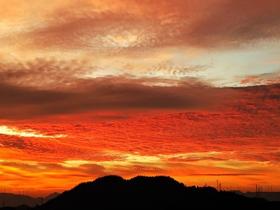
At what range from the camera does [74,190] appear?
134875 millimetres

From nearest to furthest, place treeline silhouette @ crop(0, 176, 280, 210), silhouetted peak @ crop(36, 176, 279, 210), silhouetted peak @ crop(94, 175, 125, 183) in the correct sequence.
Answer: treeline silhouette @ crop(0, 176, 280, 210), silhouetted peak @ crop(36, 176, 279, 210), silhouetted peak @ crop(94, 175, 125, 183)

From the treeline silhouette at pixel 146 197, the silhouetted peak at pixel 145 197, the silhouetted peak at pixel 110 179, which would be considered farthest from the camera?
the silhouetted peak at pixel 110 179

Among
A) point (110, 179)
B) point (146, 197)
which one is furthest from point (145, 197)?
point (110, 179)

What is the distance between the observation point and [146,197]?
122 metres

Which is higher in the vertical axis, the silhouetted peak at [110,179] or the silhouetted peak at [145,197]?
the silhouetted peak at [110,179]

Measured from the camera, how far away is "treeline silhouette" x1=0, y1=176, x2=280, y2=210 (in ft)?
392

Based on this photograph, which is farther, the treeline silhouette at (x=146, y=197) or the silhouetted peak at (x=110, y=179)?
the silhouetted peak at (x=110, y=179)

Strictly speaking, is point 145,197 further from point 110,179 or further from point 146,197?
point 110,179

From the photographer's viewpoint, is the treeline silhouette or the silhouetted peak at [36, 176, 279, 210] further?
the silhouetted peak at [36, 176, 279, 210]

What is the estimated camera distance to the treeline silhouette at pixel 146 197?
119438 mm

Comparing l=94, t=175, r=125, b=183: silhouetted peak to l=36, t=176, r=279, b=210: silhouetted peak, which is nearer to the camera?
l=36, t=176, r=279, b=210: silhouetted peak

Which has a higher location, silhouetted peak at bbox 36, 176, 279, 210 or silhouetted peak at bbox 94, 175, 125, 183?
silhouetted peak at bbox 94, 175, 125, 183

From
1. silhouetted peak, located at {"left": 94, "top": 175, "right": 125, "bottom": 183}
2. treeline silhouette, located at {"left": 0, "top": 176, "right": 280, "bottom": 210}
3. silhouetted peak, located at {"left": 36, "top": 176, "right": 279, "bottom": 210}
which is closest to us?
treeline silhouette, located at {"left": 0, "top": 176, "right": 280, "bottom": 210}

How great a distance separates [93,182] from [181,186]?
24.3 metres
